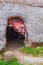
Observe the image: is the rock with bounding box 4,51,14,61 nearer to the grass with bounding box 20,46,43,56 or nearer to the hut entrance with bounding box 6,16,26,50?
the grass with bounding box 20,46,43,56

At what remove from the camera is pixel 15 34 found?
7875mm

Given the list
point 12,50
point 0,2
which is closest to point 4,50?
point 12,50

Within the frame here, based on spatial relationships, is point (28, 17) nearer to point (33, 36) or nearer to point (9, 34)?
point (33, 36)

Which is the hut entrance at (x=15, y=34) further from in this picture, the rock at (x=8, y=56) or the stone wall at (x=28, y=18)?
the rock at (x=8, y=56)

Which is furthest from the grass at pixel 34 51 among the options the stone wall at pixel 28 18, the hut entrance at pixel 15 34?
the hut entrance at pixel 15 34

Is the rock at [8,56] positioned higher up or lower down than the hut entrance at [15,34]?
Answer: lower down

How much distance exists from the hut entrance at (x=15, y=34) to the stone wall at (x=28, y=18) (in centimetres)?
17

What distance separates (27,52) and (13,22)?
0.82 m

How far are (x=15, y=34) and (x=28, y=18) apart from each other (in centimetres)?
129

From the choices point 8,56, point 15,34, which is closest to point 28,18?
point 8,56

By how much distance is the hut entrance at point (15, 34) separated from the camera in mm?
6785

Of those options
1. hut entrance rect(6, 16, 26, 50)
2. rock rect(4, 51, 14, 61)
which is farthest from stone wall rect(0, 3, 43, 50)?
rock rect(4, 51, 14, 61)

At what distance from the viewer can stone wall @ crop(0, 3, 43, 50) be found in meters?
6.62

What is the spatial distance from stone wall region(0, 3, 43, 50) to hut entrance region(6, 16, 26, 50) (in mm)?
174
